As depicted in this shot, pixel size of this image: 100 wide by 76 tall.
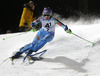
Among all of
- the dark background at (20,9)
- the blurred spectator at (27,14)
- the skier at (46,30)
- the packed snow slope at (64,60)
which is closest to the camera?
the packed snow slope at (64,60)

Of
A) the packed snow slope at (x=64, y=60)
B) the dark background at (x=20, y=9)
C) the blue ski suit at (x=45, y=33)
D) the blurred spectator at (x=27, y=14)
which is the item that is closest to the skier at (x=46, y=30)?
the blue ski suit at (x=45, y=33)

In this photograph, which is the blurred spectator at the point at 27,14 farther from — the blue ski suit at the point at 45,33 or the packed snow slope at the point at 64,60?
the blue ski suit at the point at 45,33

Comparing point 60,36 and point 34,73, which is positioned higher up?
point 60,36

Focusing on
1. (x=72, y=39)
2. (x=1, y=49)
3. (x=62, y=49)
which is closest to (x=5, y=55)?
(x=1, y=49)

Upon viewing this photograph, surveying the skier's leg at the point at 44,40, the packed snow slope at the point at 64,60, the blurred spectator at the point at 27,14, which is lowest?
the packed snow slope at the point at 64,60

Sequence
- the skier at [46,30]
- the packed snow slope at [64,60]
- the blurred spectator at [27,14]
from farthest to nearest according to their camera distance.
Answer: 1. the blurred spectator at [27,14]
2. the skier at [46,30]
3. the packed snow slope at [64,60]

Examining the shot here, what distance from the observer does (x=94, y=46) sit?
3.22 metres

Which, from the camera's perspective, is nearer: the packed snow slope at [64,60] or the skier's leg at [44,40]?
the packed snow slope at [64,60]

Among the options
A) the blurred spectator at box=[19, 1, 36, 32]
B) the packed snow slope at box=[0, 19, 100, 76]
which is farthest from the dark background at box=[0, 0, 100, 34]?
the packed snow slope at box=[0, 19, 100, 76]

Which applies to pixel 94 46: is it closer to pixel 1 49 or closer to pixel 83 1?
pixel 1 49

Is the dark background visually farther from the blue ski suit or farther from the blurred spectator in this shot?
the blue ski suit

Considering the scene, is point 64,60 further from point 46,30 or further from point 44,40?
point 46,30

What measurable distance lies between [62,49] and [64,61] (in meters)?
0.55

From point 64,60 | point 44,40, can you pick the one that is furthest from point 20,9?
point 64,60
